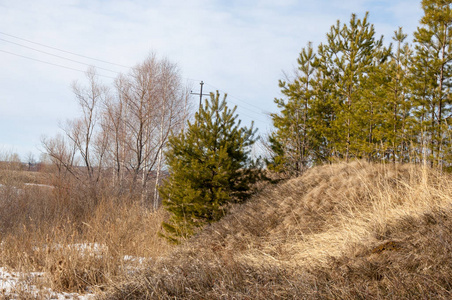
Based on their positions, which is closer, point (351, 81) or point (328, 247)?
point (328, 247)

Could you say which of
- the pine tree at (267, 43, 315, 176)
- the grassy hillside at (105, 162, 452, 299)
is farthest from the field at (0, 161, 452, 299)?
the pine tree at (267, 43, 315, 176)

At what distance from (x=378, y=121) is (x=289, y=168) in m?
4.91

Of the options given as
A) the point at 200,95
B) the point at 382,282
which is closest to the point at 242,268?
the point at 382,282

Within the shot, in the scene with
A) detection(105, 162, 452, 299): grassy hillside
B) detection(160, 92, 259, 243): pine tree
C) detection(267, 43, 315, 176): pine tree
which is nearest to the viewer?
detection(105, 162, 452, 299): grassy hillside

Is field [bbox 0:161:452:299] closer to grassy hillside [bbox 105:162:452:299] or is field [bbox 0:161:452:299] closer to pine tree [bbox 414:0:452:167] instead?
grassy hillside [bbox 105:162:452:299]

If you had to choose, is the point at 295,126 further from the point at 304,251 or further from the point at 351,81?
the point at 304,251

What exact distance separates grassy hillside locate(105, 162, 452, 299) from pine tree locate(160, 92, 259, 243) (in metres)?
0.95

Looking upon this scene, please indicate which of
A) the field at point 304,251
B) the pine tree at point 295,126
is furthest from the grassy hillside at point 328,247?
the pine tree at point 295,126

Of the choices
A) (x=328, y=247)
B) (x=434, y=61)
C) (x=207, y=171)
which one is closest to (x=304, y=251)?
(x=328, y=247)

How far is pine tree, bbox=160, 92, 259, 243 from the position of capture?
1100cm

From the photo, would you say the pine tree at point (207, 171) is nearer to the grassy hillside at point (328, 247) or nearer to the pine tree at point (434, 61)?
the grassy hillside at point (328, 247)

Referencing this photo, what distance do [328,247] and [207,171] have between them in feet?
17.5

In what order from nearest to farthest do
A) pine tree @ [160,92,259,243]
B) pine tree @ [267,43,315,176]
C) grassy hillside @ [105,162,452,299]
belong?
grassy hillside @ [105,162,452,299]
pine tree @ [160,92,259,243]
pine tree @ [267,43,315,176]

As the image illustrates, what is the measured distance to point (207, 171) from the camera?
36.7ft
